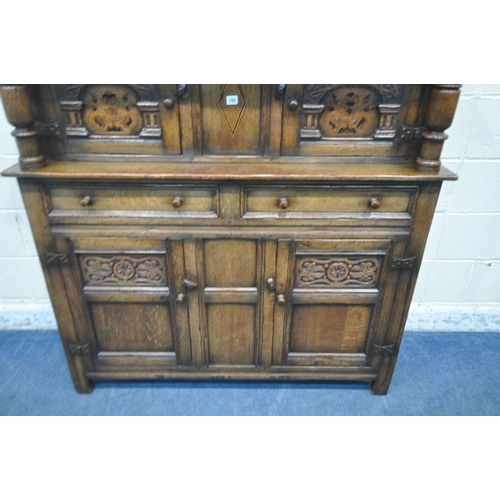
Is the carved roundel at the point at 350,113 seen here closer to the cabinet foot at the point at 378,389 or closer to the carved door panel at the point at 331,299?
the carved door panel at the point at 331,299

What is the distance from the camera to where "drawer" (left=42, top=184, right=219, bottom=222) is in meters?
1.26

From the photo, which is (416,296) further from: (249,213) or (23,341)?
(23,341)

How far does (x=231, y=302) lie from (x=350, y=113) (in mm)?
785

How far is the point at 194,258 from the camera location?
4.50 ft

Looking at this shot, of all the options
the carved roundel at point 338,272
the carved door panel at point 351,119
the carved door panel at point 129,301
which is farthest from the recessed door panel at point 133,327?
the carved door panel at point 351,119

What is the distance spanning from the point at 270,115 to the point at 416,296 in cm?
126

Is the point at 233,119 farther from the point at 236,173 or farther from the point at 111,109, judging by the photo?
the point at 111,109

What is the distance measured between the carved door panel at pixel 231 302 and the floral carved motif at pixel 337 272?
12cm

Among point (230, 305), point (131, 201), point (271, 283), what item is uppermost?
point (131, 201)

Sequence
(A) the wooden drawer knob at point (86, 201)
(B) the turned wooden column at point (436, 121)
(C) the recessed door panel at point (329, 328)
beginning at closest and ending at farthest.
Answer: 1. (B) the turned wooden column at point (436, 121)
2. (A) the wooden drawer knob at point (86, 201)
3. (C) the recessed door panel at point (329, 328)

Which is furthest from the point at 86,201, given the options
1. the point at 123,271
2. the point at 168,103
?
the point at 168,103

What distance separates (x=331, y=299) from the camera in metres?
1.46

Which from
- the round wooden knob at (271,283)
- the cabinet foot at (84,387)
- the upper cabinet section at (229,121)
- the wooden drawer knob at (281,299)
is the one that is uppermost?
the upper cabinet section at (229,121)

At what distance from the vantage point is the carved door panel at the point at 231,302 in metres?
1.36
